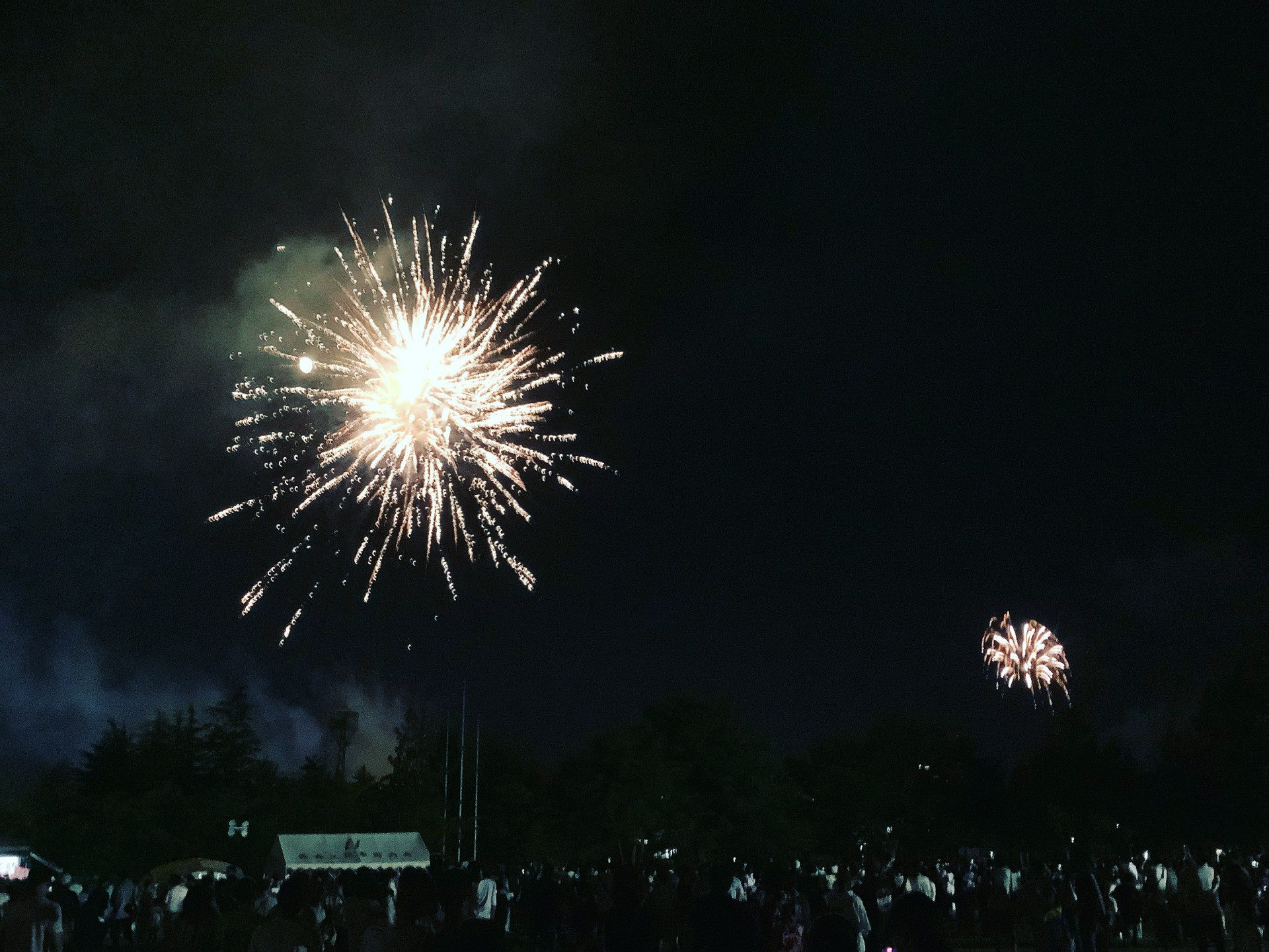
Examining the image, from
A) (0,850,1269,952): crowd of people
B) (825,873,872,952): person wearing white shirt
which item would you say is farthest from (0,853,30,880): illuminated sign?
(825,873,872,952): person wearing white shirt

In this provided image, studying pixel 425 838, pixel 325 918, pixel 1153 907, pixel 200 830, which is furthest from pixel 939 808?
pixel 325 918

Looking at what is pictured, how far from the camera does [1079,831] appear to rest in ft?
213

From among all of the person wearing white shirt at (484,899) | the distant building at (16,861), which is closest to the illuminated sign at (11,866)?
the distant building at (16,861)

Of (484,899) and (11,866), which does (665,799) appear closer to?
(11,866)

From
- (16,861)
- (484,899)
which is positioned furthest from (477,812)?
(484,899)

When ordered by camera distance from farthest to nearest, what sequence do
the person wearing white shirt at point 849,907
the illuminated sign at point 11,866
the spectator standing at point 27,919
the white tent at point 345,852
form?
1. the illuminated sign at point 11,866
2. the white tent at point 345,852
3. the person wearing white shirt at point 849,907
4. the spectator standing at point 27,919

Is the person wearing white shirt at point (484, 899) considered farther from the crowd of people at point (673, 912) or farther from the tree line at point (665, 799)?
the tree line at point (665, 799)

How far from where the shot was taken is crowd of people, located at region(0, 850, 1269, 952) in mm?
6320

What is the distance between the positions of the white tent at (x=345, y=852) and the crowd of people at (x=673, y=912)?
32.1 ft

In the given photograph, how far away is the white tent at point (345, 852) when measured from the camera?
1481 inches

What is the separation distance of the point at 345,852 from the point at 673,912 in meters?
28.9

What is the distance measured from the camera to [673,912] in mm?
13156

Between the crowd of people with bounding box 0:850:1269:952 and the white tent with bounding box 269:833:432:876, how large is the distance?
386 inches

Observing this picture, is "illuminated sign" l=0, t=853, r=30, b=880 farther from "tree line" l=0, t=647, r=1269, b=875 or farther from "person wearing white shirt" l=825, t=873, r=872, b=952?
"person wearing white shirt" l=825, t=873, r=872, b=952
